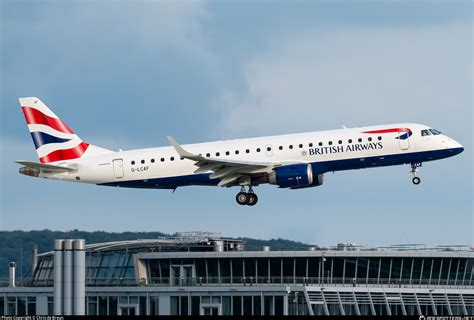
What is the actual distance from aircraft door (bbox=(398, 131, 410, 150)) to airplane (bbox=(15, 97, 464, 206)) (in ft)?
0.23

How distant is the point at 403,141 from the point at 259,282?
2839 cm

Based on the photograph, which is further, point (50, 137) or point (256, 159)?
point (50, 137)

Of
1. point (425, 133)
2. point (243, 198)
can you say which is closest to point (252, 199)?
point (243, 198)

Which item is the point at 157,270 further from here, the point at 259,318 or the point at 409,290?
the point at 259,318

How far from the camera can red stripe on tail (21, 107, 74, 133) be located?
365 feet

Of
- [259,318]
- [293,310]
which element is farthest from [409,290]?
[259,318]

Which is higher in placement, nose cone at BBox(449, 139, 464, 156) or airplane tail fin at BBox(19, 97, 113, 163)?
airplane tail fin at BBox(19, 97, 113, 163)

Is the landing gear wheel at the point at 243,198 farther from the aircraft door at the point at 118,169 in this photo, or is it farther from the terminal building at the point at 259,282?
the terminal building at the point at 259,282

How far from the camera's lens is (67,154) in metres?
108

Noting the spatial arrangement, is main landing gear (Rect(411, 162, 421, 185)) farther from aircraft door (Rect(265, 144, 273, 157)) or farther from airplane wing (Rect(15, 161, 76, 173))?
airplane wing (Rect(15, 161, 76, 173))

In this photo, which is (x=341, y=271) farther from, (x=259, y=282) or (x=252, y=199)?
(x=252, y=199)

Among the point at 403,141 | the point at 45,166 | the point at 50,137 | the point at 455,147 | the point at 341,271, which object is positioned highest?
the point at 50,137

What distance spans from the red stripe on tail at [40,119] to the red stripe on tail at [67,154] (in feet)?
8.97

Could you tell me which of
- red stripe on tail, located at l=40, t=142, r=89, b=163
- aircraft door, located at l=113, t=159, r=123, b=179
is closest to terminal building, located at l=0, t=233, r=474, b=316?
red stripe on tail, located at l=40, t=142, r=89, b=163
